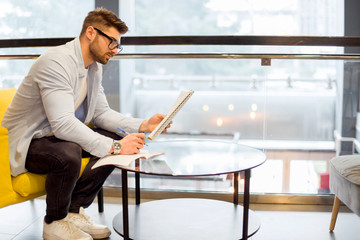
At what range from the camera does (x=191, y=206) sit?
2.35 meters

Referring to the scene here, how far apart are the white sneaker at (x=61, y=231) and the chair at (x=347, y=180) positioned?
47.1 inches

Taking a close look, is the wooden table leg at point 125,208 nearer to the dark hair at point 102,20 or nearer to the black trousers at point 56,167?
the black trousers at point 56,167

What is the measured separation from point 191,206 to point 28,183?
2.82 feet

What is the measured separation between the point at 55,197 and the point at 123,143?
1.20ft

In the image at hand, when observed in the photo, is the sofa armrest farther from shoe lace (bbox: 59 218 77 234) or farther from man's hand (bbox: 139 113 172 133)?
man's hand (bbox: 139 113 172 133)

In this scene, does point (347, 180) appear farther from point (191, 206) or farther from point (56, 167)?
point (56, 167)

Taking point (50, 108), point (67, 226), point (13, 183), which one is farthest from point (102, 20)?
point (67, 226)

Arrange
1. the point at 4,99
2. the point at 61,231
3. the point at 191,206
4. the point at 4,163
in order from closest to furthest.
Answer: the point at 4,163 < the point at 61,231 < the point at 4,99 < the point at 191,206

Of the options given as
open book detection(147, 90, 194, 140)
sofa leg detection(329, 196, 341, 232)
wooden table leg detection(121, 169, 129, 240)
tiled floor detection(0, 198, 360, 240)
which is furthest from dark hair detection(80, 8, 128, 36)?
sofa leg detection(329, 196, 341, 232)

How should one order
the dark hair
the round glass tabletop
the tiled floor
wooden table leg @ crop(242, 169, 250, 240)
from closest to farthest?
the round glass tabletop < wooden table leg @ crop(242, 169, 250, 240) < the dark hair < the tiled floor

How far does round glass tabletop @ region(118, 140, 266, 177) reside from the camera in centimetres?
181

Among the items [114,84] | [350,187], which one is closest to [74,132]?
[114,84]

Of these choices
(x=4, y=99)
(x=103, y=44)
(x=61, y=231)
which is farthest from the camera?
(x=4, y=99)

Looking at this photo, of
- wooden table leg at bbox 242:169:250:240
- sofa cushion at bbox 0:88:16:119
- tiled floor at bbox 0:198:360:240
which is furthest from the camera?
tiled floor at bbox 0:198:360:240
